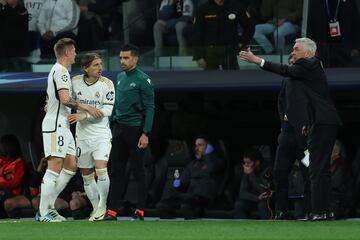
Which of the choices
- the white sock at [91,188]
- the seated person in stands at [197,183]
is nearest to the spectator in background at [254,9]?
the seated person in stands at [197,183]

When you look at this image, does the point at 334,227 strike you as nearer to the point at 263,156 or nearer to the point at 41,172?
the point at 263,156

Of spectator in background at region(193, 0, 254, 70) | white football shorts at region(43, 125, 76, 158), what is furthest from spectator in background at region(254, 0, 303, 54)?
white football shorts at region(43, 125, 76, 158)

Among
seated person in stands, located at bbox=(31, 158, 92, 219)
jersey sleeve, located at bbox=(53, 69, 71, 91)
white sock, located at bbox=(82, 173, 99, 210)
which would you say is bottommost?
seated person in stands, located at bbox=(31, 158, 92, 219)

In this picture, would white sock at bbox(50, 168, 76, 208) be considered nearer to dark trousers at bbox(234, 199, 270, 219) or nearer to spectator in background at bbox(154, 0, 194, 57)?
dark trousers at bbox(234, 199, 270, 219)

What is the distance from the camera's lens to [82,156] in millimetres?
14320

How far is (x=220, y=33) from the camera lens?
18.3 m

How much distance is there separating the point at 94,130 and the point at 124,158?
0.50 metres

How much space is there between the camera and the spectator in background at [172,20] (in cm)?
1872

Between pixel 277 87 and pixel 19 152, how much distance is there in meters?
3.82

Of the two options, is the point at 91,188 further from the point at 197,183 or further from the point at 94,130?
the point at 197,183

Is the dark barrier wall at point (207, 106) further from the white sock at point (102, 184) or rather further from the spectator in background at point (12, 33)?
the white sock at point (102, 184)

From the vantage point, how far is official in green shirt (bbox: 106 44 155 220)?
1435 centimetres

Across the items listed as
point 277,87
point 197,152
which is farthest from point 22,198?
point 277,87

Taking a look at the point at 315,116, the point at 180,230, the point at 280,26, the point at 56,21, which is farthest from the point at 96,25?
the point at 180,230
